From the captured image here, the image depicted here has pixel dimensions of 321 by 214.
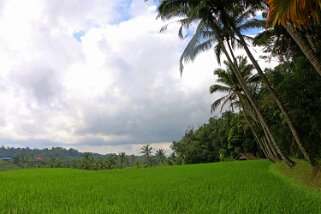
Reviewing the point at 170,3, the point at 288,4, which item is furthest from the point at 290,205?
the point at 170,3

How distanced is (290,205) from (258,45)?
44.2 ft

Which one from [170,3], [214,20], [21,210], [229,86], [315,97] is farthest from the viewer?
[229,86]

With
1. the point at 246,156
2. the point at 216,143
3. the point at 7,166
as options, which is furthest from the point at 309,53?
the point at 7,166

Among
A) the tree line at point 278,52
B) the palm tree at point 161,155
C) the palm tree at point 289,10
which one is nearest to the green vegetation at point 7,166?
the palm tree at point 161,155

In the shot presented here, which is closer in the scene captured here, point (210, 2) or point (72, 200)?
point (72, 200)

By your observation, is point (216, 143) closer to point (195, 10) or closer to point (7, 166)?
point (195, 10)

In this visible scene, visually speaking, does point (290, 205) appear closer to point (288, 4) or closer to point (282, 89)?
point (288, 4)

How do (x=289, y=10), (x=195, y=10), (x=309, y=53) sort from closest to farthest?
1. (x=289, y=10)
2. (x=309, y=53)
3. (x=195, y=10)

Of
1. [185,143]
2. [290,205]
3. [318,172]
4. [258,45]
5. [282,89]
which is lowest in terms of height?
[290,205]

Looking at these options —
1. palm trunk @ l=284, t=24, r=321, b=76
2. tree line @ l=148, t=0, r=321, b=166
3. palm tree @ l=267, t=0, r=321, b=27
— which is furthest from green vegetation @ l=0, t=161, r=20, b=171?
palm tree @ l=267, t=0, r=321, b=27

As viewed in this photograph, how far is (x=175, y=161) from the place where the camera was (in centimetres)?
6353

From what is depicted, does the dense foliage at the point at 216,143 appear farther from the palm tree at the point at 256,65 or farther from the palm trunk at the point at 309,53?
the palm trunk at the point at 309,53

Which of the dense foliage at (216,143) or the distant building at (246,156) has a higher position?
the dense foliage at (216,143)

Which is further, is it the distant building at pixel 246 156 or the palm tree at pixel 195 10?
the distant building at pixel 246 156
